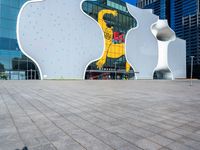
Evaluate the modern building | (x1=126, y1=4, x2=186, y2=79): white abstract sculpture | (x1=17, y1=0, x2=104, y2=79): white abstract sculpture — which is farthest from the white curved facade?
the modern building

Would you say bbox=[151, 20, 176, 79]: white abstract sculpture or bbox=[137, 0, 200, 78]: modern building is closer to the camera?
bbox=[151, 20, 176, 79]: white abstract sculpture

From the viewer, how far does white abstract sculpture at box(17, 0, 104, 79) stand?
101 feet

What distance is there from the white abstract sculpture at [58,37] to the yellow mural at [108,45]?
268 centimetres

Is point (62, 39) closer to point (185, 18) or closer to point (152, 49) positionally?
point (152, 49)

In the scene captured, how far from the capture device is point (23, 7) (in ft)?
101

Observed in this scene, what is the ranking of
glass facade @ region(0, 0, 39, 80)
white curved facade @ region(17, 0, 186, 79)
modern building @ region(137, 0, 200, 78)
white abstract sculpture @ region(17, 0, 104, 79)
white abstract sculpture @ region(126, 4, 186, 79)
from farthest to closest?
modern building @ region(137, 0, 200, 78) < white abstract sculpture @ region(126, 4, 186, 79) < white curved facade @ region(17, 0, 186, 79) < white abstract sculpture @ region(17, 0, 104, 79) < glass facade @ region(0, 0, 39, 80)

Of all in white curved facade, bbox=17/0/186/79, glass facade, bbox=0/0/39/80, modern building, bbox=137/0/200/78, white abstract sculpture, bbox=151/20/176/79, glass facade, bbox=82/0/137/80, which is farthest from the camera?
modern building, bbox=137/0/200/78

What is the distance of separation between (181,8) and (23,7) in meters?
135

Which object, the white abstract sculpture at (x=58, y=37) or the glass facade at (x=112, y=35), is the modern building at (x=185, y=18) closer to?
the glass facade at (x=112, y=35)

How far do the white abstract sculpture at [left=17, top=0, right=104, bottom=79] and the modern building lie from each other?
259 ft

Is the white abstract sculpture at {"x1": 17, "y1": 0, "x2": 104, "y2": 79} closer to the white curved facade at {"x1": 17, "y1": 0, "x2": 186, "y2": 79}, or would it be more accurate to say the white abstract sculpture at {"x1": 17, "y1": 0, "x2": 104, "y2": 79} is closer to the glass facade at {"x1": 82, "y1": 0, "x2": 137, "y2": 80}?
the white curved facade at {"x1": 17, "y1": 0, "x2": 186, "y2": 79}

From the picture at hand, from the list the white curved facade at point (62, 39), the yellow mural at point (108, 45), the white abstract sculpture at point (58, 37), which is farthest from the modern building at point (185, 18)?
the white abstract sculpture at point (58, 37)

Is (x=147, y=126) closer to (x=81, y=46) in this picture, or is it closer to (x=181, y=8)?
(x=81, y=46)

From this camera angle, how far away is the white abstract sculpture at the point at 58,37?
101ft
